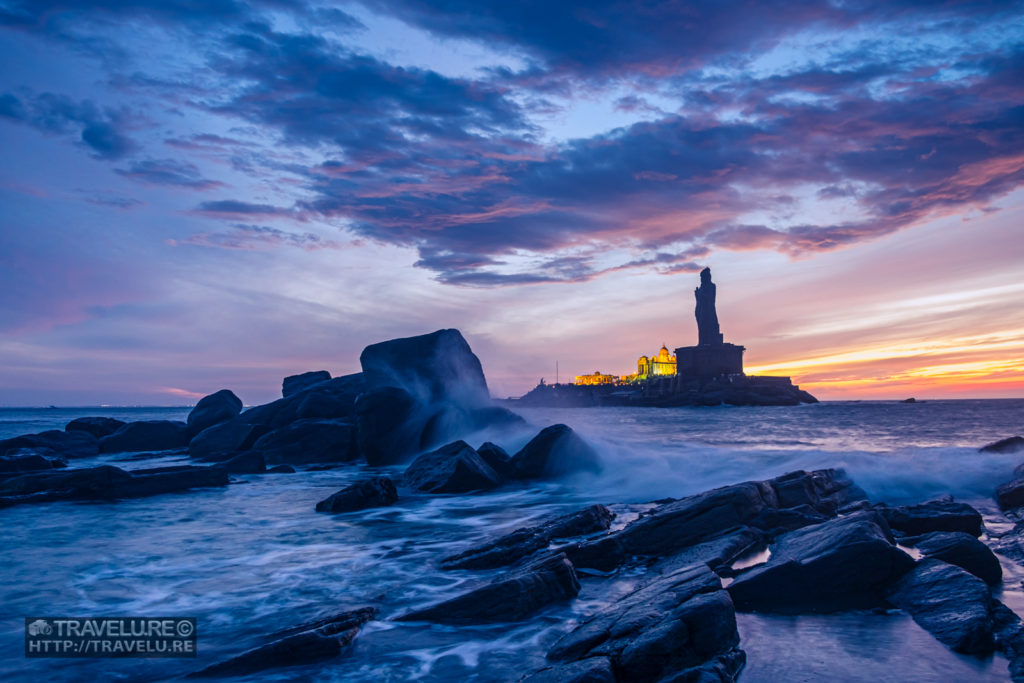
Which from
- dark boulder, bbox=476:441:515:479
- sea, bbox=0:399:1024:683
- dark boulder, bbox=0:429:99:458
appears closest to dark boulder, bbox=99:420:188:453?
dark boulder, bbox=0:429:99:458

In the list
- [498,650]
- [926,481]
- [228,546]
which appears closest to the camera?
[498,650]

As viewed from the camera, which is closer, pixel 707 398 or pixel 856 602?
pixel 856 602

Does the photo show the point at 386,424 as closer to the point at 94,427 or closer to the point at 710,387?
the point at 94,427

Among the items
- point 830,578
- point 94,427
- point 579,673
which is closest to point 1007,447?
point 830,578

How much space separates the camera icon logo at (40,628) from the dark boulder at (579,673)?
668 centimetres

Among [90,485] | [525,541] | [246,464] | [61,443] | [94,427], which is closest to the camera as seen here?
[525,541]

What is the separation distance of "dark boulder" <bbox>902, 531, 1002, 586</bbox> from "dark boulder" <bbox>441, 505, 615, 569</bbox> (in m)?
5.51

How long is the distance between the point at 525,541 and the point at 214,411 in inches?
1324

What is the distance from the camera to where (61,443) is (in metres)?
36.2

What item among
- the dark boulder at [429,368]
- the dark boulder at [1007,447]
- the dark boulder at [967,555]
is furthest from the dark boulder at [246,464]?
the dark boulder at [1007,447]

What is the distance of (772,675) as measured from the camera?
5320mm

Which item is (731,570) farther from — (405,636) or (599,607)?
(405,636)

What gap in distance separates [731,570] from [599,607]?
7.09 ft

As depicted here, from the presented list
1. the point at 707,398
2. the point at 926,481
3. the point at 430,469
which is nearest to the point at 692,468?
the point at 926,481
